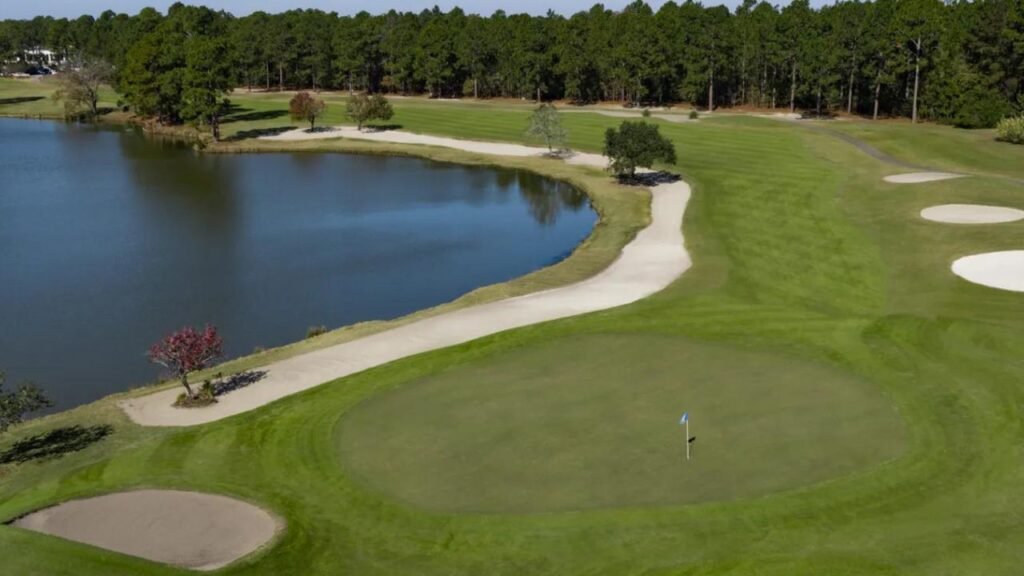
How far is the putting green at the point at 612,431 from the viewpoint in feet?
76.2

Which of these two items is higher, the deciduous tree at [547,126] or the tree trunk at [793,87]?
the tree trunk at [793,87]

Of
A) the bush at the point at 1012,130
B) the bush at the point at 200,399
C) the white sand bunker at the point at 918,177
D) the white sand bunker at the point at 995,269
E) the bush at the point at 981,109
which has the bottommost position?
the bush at the point at 200,399

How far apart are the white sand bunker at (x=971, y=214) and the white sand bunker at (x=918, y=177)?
9.16 m

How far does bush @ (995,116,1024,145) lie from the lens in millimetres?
80812

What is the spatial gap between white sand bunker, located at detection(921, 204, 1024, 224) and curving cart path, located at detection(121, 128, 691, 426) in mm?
16823

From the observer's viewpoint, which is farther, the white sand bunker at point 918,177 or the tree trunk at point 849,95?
the tree trunk at point 849,95

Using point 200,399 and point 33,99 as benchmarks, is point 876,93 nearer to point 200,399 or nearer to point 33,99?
point 200,399

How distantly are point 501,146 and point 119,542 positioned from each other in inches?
3076

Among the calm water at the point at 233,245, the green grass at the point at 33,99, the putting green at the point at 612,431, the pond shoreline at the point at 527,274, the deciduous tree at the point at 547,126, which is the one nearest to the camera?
the putting green at the point at 612,431

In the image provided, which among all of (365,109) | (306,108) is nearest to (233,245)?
(365,109)

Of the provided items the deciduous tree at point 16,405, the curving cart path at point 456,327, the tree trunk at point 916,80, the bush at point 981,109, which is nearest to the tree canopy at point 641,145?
the curving cart path at point 456,327

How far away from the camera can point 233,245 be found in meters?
58.3

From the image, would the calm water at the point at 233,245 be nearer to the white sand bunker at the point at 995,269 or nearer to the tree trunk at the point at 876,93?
the white sand bunker at the point at 995,269

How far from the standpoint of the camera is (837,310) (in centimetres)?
4031
